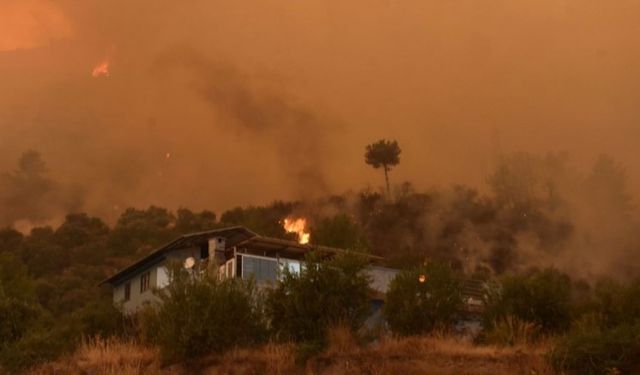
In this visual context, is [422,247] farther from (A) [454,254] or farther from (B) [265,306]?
(B) [265,306]

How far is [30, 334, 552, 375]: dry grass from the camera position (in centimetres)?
1614

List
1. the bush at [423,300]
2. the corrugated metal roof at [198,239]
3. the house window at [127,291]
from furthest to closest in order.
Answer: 1. the house window at [127,291]
2. the corrugated metal roof at [198,239]
3. the bush at [423,300]

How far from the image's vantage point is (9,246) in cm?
7512

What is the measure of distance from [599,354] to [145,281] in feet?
123

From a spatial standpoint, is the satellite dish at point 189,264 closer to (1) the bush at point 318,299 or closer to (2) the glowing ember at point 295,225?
(1) the bush at point 318,299

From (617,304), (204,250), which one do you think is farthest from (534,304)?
(204,250)

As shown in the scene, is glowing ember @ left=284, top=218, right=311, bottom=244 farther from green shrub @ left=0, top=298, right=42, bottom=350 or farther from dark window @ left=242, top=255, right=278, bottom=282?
green shrub @ left=0, top=298, right=42, bottom=350

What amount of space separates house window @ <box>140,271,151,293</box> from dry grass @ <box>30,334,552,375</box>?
27.4 m

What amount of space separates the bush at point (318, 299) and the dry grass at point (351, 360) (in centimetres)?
79

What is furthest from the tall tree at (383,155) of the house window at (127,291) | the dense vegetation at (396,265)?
the house window at (127,291)

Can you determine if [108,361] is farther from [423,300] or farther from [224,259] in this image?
[224,259]

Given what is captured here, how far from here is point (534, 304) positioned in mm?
20594

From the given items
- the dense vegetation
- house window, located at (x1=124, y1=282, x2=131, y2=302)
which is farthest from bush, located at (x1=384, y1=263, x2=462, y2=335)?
house window, located at (x1=124, y1=282, x2=131, y2=302)

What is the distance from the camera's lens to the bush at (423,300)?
20891mm
